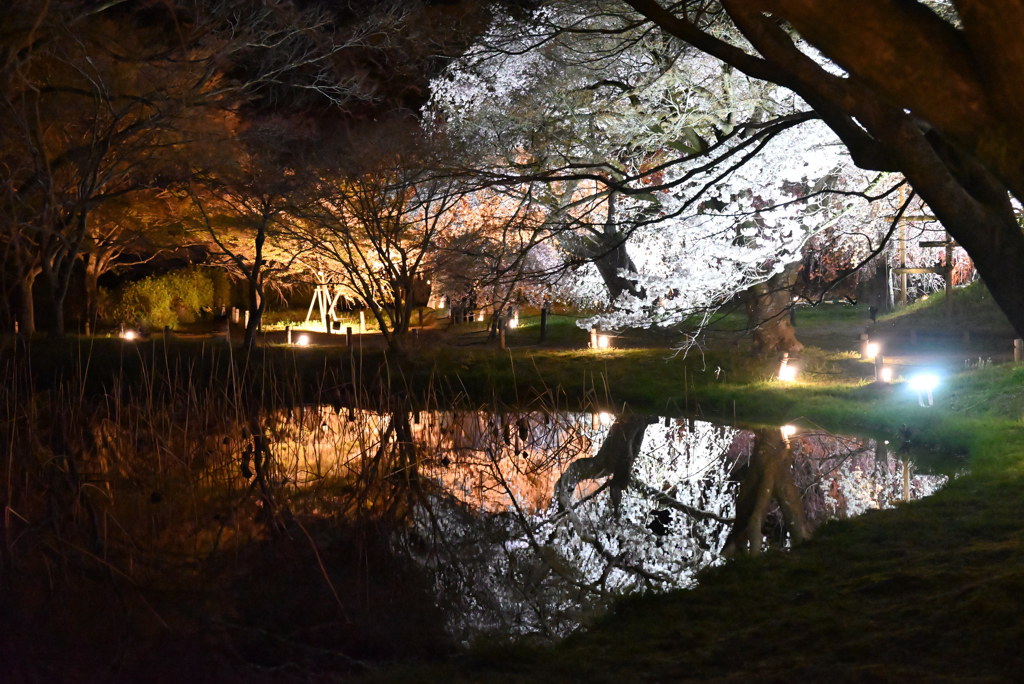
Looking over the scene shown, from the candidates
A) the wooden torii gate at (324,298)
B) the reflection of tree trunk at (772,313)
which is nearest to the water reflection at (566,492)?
the reflection of tree trunk at (772,313)

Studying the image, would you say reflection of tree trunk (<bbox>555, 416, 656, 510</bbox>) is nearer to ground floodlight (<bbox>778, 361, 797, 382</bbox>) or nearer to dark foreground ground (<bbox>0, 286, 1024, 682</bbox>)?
ground floodlight (<bbox>778, 361, 797, 382</bbox>)

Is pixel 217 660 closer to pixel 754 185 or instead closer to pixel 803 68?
pixel 803 68

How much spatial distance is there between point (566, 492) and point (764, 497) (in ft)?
6.37

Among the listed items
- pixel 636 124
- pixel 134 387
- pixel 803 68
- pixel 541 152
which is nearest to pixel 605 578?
pixel 803 68

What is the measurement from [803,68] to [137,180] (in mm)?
18918

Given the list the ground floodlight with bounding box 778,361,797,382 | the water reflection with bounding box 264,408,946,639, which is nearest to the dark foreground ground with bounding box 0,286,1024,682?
the water reflection with bounding box 264,408,946,639

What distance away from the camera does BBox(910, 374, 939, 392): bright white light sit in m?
11.3

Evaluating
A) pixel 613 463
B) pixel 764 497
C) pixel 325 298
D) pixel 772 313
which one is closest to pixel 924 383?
pixel 772 313

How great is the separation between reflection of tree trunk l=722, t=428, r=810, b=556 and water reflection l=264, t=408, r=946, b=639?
26 mm

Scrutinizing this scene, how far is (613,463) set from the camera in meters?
10.2

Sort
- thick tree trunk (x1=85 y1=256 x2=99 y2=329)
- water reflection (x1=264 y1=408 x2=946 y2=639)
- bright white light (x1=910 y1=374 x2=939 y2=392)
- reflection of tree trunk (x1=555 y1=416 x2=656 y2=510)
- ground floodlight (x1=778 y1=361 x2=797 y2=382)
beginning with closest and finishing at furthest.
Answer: water reflection (x1=264 y1=408 x2=946 y2=639), reflection of tree trunk (x1=555 y1=416 x2=656 y2=510), bright white light (x1=910 y1=374 x2=939 y2=392), ground floodlight (x1=778 y1=361 x2=797 y2=382), thick tree trunk (x1=85 y1=256 x2=99 y2=329)

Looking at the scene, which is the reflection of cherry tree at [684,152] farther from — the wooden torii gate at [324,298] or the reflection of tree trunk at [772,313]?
the wooden torii gate at [324,298]

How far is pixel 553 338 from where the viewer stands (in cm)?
2045

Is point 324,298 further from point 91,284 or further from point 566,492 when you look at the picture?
point 566,492
